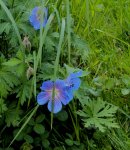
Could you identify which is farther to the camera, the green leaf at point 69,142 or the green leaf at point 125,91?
the green leaf at point 125,91

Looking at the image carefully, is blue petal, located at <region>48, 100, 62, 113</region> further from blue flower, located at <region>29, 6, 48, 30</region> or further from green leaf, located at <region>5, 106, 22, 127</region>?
blue flower, located at <region>29, 6, 48, 30</region>

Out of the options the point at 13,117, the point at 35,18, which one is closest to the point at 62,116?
the point at 13,117

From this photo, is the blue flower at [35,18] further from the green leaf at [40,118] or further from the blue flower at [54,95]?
the green leaf at [40,118]

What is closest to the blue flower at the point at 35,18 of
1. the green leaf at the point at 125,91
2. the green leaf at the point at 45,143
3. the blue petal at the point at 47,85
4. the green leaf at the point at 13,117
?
the blue petal at the point at 47,85

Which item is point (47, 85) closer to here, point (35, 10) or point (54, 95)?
point (54, 95)

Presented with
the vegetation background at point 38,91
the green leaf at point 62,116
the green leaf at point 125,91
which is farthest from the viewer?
the green leaf at point 125,91

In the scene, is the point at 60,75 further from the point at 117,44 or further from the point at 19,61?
the point at 117,44

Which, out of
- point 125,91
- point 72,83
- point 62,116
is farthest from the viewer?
point 125,91
